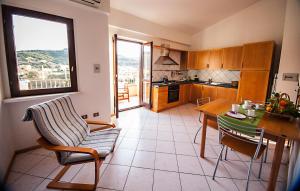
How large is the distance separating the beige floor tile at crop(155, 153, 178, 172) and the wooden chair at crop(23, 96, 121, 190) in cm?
74

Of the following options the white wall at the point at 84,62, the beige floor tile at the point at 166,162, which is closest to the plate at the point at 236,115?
the beige floor tile at the point at 166,162

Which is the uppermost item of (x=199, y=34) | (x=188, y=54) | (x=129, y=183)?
(x=199, y=34)

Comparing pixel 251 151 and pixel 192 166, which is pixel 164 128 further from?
pixel 251 151

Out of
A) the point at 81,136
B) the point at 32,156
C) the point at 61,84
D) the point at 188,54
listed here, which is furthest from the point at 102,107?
the point at 188,54

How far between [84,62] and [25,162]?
178 cm

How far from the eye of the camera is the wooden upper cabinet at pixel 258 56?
348 centimetres

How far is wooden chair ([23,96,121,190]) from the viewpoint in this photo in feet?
4.70

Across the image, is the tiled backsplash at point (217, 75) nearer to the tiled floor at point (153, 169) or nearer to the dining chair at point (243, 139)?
the tiled floor at point (153, 169)

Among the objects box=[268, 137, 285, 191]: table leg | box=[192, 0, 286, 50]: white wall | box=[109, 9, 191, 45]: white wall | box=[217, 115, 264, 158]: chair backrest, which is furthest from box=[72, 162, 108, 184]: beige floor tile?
box=[192, 0, 286, 50]: white wall

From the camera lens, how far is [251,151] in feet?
5.34

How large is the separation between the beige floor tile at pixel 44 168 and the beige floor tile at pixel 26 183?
6cm

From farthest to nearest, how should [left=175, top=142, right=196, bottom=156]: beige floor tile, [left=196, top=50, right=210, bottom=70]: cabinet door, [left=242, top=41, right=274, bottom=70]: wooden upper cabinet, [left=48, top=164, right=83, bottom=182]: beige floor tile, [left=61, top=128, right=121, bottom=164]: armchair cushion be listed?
1. [left=196, top=50, right=210, bottom=70]: cabinet door
2. [left=242, top=41, right=274, bottom=70]: wooden upper cabinet
3. [left=175, top=142, right=196, bottom=156]: beige floor tile
4. [left=48, top=164, right=83, bottom=182]: beige floor tile
5. [left=61, top=128, right=121, bottom=164]: armchair cushion

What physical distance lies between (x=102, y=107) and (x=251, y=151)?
266 centimetres

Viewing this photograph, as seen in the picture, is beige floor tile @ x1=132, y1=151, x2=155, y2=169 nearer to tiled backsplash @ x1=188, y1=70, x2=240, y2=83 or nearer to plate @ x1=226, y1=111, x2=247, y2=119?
plate @ x1=226, y1=111, x2=247, y2=119
